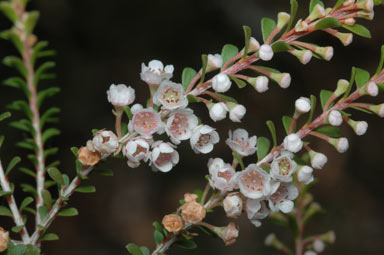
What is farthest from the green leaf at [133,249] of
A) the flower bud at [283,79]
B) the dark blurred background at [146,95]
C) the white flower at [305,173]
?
the dark blurred background at [146,95]

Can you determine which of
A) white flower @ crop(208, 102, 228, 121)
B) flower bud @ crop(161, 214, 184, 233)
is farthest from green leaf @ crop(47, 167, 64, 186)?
white flower @ crop(208, 102, 228, 121)

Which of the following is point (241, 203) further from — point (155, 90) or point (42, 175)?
point (42, 175)

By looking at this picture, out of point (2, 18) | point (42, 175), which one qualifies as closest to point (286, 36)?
point (42, 175)

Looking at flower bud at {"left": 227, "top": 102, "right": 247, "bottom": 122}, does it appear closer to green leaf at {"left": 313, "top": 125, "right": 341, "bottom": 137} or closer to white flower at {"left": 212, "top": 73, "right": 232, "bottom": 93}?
white flower at {"left": 212, "top": 73, "right": 232, "bottom": 93}

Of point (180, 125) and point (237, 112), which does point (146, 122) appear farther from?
point (237, 112)

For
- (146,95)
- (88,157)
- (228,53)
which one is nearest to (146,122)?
(88,157)

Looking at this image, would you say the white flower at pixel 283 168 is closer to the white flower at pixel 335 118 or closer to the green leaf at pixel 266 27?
the white flower at pixel 335 118

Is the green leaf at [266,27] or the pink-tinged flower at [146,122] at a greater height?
the green leaf at [266,27]
